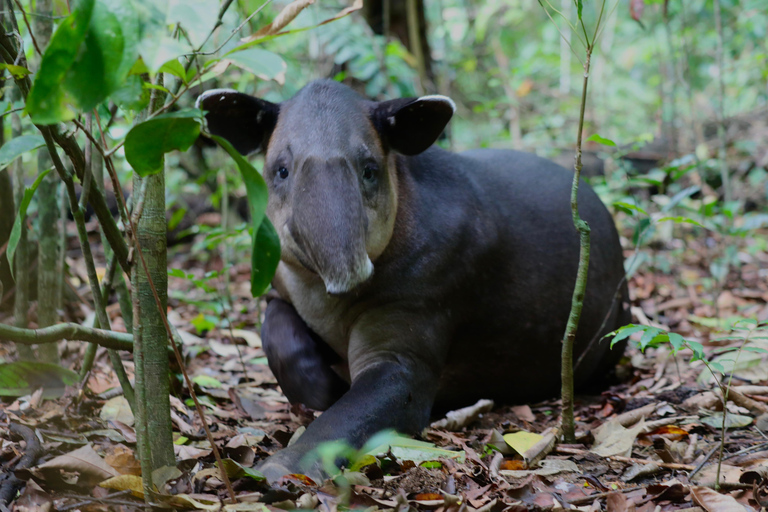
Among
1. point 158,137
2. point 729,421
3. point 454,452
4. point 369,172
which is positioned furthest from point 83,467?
point 729,421

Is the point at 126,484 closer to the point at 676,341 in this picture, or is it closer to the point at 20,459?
the point at 20,459

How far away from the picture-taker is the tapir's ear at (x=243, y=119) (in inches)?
141

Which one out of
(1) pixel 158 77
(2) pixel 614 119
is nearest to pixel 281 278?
(1) pixel 158 77

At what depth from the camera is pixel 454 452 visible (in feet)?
9.12

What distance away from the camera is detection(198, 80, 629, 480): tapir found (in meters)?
3.09

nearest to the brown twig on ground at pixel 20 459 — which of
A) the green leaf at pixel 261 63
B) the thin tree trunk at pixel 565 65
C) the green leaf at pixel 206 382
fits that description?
the green leaf at pixel 261 63

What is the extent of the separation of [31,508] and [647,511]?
1868 mm

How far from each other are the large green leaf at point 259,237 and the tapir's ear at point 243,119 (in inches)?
73.6

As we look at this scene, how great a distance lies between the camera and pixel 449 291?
151 inches

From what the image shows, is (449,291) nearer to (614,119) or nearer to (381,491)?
(381,491)

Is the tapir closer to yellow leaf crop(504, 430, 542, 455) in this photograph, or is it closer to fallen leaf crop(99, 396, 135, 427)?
yellow leaf crop(504, 430, 542, 455)

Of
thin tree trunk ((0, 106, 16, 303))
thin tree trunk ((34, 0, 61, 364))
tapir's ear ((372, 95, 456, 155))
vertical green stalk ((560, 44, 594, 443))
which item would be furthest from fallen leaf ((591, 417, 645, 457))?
thin tree trunk ((0, 106, 16, 303))

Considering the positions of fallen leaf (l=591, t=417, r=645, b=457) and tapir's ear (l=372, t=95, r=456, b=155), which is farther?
tapir's ear (l=372, t=95, r=456, b=155)

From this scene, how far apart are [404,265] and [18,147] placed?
2077mm
